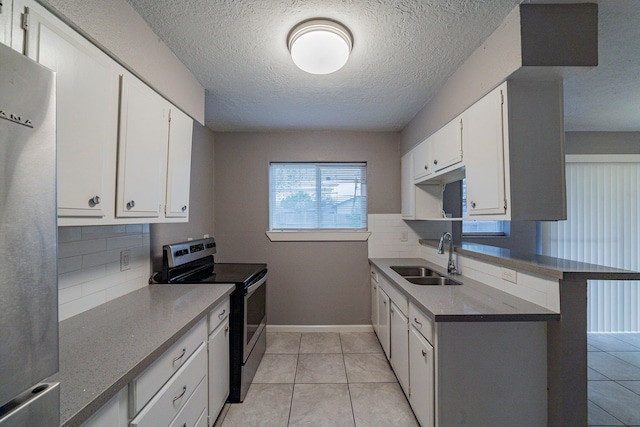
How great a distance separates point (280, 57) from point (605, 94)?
8.98 feet

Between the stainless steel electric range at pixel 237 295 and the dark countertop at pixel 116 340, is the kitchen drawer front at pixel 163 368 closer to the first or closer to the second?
the dark countertop at pixel 116 340

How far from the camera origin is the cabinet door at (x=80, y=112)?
0.91m

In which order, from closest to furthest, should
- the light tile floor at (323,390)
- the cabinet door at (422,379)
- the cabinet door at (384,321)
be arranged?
the cabinet door at (422,379) → the light tile floor at (323,390) → the cabinet door at (384,321)

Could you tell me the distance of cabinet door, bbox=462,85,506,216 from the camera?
4.87ft

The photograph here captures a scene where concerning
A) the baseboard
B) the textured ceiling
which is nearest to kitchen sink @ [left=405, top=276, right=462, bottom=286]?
the baseboard

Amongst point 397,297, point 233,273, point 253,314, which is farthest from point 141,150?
point 397,297

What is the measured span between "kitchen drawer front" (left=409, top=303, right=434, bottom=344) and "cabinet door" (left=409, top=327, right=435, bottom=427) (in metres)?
0.04

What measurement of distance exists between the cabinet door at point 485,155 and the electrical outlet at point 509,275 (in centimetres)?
43

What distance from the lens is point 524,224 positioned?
10.7 feet

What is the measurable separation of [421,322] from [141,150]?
A: 1.87m

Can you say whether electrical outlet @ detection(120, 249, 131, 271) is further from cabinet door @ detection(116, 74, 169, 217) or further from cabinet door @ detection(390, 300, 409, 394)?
cabinet door @ detection(390, 300, 409, 394)

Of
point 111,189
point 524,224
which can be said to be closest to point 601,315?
point 524,224

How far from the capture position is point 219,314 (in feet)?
5.74

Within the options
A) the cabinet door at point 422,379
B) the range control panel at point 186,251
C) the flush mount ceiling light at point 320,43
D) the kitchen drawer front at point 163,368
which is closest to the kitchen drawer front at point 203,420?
the kitchen drawer front at point 163,368
